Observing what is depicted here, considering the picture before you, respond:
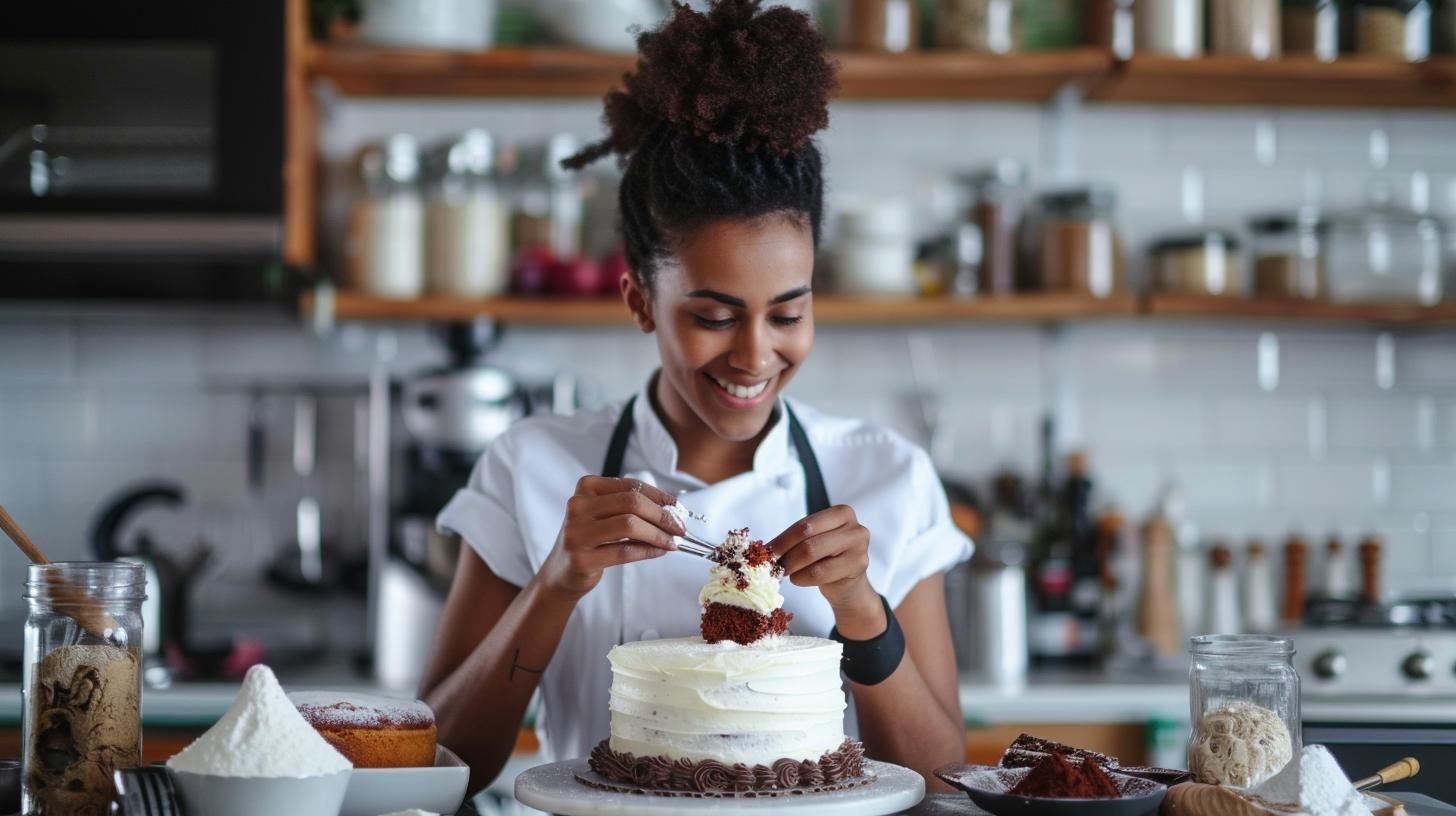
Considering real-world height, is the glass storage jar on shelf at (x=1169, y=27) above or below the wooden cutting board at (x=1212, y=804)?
above

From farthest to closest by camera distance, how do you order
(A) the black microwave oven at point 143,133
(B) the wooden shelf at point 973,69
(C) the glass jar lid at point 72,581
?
1. (B) the wooden shelf at point 973,69
2. (A) the black microwave oven at point 143,133
3. (C) the glass jar lid at point 72,581

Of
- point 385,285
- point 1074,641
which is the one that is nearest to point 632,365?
point 385,285

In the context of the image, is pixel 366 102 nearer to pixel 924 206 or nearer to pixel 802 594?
pixel 924 206

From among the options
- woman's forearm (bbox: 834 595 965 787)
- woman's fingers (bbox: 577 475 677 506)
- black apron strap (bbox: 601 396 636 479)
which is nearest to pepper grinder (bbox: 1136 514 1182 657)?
woman's forearm (bbox: 834 595 965 787)

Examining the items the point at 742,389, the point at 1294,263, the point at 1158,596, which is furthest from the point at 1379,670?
the point at 742,389

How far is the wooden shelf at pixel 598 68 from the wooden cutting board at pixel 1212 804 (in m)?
2.16

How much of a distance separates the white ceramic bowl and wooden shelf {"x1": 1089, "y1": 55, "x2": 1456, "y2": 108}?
8.35 ft

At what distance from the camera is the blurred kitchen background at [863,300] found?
118 inches

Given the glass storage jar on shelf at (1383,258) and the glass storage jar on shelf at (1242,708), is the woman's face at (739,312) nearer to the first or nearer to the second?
the glass storage jar on shelf at (1242,708)

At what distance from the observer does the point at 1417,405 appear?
3.50 m

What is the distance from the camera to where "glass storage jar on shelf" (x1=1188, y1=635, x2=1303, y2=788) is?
134 cm

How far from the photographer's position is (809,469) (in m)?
1.82

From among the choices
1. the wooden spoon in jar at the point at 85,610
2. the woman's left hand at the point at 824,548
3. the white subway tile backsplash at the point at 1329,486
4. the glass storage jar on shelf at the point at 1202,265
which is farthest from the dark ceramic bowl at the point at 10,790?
the white subway tile backsplash at the point at 1329,486

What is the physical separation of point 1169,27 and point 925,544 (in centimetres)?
188
